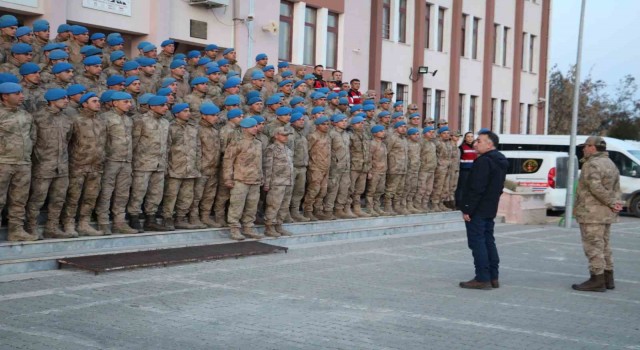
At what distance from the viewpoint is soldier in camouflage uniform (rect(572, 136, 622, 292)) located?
388 inches

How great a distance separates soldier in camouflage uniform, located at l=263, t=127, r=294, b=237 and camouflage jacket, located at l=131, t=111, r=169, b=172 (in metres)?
1.86

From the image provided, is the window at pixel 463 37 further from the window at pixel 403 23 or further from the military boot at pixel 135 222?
the military boot at pixel 135 222

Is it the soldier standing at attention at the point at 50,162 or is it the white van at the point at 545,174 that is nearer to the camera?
the soldier standing at attention at the point at 50,162

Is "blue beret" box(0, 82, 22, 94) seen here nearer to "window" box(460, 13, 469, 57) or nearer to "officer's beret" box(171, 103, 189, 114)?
"officer's beret" box(171, 103, 189, 114)

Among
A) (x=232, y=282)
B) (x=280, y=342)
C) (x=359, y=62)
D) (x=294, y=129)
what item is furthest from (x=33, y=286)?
(x=359, y=62)

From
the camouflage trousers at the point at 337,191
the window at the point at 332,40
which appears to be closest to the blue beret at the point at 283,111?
the camouflage trousers at the point at 337,191

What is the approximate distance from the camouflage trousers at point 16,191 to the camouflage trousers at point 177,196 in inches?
97.4

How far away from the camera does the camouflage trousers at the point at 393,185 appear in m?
16.8

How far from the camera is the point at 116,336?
21.9 ft

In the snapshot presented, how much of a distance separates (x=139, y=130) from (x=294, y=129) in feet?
11.0

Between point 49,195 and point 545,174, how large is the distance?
15498 millimetres

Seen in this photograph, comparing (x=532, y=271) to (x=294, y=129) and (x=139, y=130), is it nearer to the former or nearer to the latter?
(x=294, y=129)

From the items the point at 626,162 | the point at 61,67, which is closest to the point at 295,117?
the point at 61,67

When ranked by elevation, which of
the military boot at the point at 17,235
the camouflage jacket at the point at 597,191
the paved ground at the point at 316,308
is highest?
the camouflage jacket at the point at 597,191
